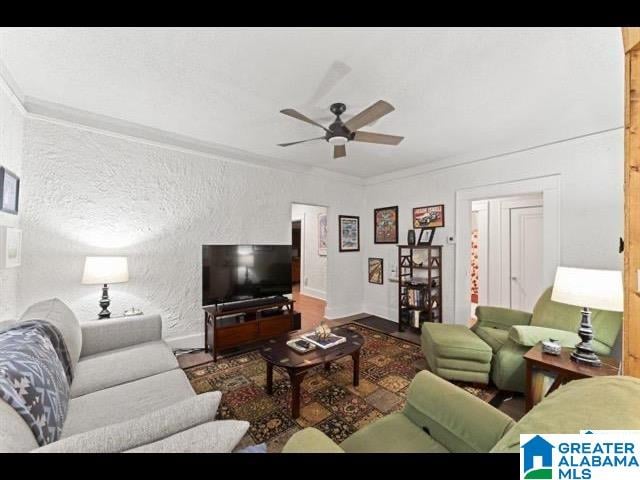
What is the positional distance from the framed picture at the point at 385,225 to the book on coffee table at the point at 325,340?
2439 mm

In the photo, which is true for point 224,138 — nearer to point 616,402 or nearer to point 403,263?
point 403,263

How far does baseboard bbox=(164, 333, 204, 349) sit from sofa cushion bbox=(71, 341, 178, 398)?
0.99 meters

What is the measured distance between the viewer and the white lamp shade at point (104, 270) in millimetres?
2400

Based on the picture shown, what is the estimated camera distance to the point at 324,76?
187cm

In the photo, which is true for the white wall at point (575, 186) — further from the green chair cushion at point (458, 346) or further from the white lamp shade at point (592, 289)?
the green chair cushion at point (458, 346)

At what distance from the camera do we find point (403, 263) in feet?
13.9

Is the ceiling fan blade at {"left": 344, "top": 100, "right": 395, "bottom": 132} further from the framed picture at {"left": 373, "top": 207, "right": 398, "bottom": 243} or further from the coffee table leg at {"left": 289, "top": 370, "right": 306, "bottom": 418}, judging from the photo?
the framed picture at {"left": 373, "top": 207, "right": 398, "bottom": 243}

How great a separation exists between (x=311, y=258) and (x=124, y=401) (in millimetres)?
5104

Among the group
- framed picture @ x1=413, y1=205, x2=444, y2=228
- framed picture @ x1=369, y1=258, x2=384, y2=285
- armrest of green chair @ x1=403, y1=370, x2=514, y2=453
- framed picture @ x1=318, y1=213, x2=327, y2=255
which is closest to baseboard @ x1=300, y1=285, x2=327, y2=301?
framed picture @ x1=318, y1=213, x2=327, y2=255

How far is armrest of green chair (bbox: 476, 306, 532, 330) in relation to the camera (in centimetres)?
281

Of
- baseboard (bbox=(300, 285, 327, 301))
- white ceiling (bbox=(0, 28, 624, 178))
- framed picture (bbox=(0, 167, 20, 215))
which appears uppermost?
white ceiling (bbox=(0, 28, 624, 178))

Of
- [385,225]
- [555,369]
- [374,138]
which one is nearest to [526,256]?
[385,225]

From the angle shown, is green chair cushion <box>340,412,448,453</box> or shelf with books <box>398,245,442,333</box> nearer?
green chair cushion <box>340,412,448,453</box>

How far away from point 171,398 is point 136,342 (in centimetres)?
101
